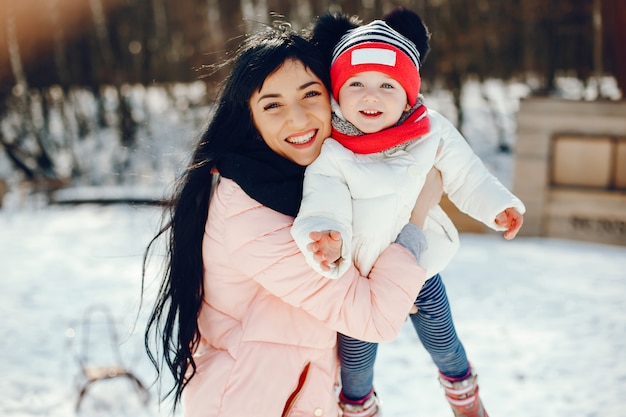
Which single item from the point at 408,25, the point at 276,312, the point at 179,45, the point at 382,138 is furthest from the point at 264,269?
the point at 179,45

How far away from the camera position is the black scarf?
5.48ft

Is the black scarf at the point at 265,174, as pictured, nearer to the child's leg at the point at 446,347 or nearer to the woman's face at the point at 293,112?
the woman's face at the point at 293,112

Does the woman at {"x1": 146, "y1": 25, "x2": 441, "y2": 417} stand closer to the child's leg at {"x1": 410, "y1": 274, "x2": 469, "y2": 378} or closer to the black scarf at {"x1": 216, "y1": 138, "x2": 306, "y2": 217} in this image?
the black scarf at {"x1": 216, "y1": 138, "x2": 306, "y2": 217}

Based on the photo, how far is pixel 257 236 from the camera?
65.0 inches

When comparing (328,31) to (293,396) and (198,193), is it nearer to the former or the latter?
(198,193)

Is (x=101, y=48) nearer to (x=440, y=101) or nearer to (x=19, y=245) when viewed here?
(x=19, y=245)

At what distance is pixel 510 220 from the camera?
1.87m

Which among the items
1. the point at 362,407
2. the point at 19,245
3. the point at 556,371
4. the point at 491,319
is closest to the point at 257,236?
the point at 362,407

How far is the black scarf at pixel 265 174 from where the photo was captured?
1670mm

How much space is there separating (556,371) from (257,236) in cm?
205

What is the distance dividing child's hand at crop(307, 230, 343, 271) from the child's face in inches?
14.4

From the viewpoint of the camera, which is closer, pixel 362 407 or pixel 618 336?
pixel 362 407

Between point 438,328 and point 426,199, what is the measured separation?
43 centimetres

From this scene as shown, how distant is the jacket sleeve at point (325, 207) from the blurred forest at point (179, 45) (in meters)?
5.30
